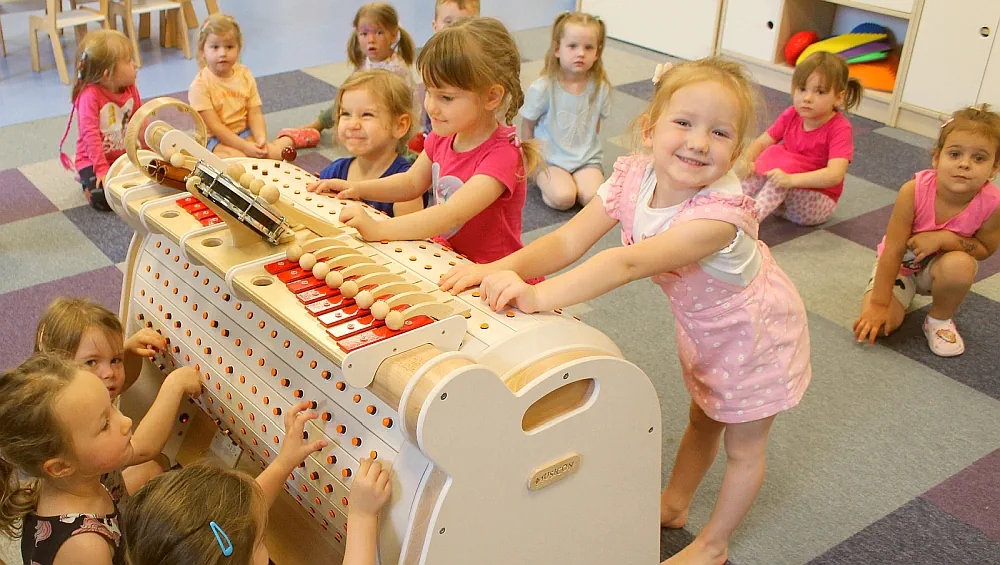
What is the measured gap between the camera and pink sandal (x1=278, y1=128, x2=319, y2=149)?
439cm

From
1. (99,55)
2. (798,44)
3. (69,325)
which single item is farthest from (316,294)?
(798,44)

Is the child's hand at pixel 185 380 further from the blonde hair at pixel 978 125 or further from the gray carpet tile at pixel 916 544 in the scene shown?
the blonde hair at pixel 978 125

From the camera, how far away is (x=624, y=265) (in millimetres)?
1614

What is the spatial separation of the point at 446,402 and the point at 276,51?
5.13m

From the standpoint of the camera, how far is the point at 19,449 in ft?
4.77

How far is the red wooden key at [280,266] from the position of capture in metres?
1.61

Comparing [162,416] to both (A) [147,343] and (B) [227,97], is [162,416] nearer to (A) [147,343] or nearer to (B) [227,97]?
(A) [147,343]

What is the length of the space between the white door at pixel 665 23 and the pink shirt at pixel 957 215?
282cm

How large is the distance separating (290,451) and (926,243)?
222cm

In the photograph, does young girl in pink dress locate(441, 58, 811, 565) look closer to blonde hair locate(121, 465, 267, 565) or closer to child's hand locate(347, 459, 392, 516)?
child's hand locate(347, 459, 392, 516)

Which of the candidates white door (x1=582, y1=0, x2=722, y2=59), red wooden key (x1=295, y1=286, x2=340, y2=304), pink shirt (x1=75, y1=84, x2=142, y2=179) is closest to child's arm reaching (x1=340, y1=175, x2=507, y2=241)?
red wooden key (x1=295, y1=286, x2=340, y2=304)

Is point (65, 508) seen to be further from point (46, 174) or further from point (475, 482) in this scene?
point (46, 174)

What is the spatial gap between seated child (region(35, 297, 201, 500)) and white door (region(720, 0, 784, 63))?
14.1 feet

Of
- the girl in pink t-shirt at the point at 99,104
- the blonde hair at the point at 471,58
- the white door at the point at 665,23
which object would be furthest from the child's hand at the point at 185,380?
the white door at the point at 665,23
